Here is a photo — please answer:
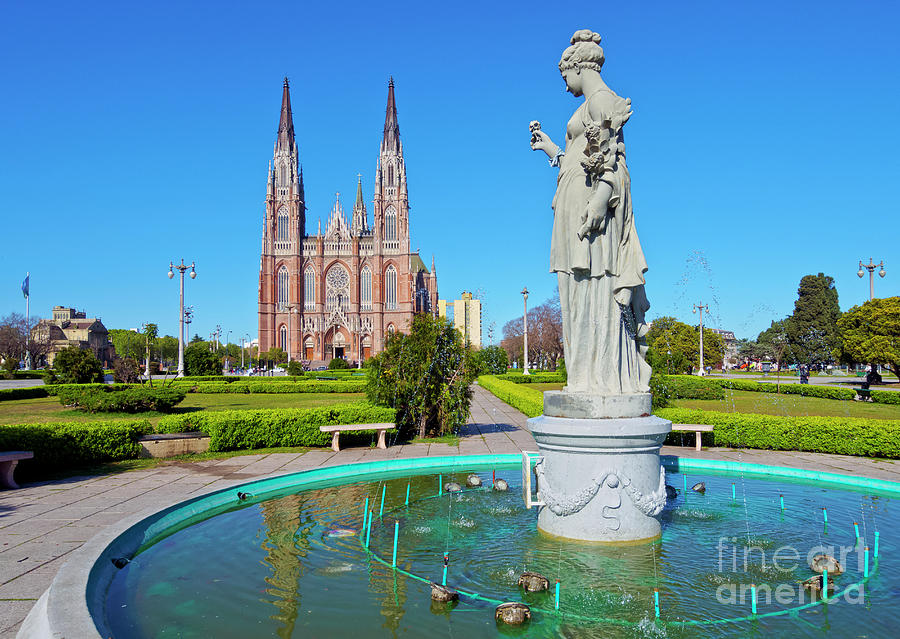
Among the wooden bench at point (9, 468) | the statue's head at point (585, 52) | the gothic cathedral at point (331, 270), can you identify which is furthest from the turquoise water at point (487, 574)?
the gothic cathedral at point (331, 270)

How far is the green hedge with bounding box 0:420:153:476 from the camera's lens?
27.4ft

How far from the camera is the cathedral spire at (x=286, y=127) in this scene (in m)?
78.0

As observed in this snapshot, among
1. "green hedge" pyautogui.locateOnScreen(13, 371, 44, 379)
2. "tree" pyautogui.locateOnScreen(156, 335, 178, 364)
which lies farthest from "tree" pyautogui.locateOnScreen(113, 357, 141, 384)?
"tree" pyautogui.locateOnScreen(156, 335, 178, 364)

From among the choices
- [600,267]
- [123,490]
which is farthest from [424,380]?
[600,267]

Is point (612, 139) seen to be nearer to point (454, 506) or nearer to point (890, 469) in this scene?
point (454, 506)

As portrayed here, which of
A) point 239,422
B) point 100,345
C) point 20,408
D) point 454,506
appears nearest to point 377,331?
point 100,345

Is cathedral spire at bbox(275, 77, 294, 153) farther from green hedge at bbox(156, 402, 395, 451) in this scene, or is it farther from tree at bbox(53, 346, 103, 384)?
green hedge at bbox(156, 402, 395, 451)

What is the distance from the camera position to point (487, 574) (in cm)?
422

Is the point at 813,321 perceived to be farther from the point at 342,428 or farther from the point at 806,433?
the point at 342,428

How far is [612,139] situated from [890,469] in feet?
21.4

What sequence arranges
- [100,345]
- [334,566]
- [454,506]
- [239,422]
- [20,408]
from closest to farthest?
[334,566] < [454,506] < [239,422] < [20,408] < [100,345]

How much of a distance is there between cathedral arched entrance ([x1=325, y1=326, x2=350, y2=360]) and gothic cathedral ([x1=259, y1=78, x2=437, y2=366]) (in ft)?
0.42

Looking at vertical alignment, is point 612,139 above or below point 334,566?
above

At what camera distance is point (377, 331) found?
78062mm
